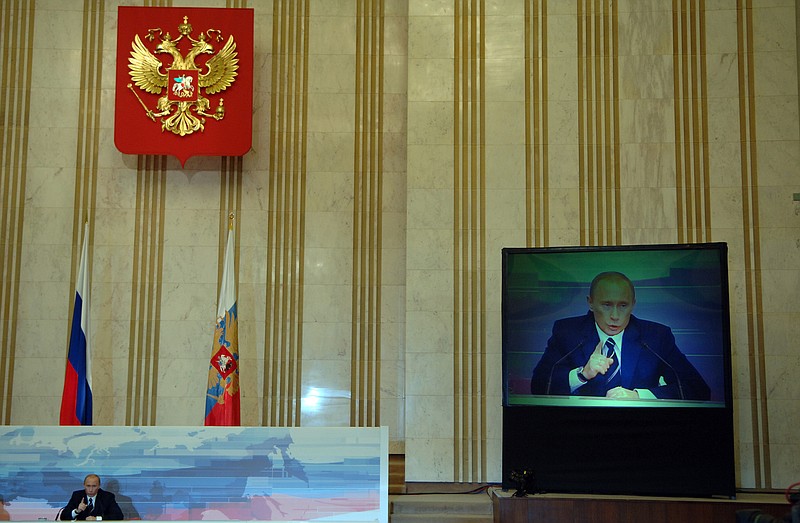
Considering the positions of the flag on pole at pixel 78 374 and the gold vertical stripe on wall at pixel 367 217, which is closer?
the flag on pole at pixel 78 374

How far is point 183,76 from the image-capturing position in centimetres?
920

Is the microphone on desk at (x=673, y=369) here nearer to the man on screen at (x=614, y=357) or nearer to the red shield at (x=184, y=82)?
the man on screen at (x=614, y=357)

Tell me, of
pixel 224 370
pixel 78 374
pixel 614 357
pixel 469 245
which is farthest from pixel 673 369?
pixel 78 374

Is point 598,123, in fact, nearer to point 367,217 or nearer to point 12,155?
point 367,217

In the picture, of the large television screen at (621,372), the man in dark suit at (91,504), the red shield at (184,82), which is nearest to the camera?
the man in dark suit at (91,504)

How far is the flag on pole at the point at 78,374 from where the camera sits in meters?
8.02

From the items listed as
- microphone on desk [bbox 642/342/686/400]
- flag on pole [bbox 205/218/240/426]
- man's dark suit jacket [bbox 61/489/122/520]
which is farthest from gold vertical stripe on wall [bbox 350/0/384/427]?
man's dark suit jacket [bbox 61/489/122/520]

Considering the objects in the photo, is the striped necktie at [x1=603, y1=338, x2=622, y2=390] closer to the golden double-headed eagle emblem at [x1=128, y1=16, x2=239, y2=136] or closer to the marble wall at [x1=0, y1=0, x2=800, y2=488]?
the marble wall at [x1=0, y1=0, x2=800, y2=488]

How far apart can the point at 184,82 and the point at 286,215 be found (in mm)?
1760

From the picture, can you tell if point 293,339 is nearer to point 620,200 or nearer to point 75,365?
point 75,365

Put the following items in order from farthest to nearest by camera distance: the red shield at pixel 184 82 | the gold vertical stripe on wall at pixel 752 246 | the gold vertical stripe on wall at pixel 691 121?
the red shield at pixel 184 82, the gold vertical stripe on wall at pixel 691 121, the gold vertical stripe on wall at pixel 752 246

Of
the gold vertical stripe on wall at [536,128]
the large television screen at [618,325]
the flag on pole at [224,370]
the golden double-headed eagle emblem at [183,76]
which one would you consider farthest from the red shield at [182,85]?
the large television screen at [618,325]

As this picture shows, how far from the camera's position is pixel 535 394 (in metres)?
7.38

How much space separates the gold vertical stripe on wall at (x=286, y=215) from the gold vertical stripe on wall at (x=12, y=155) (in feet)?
8.65
